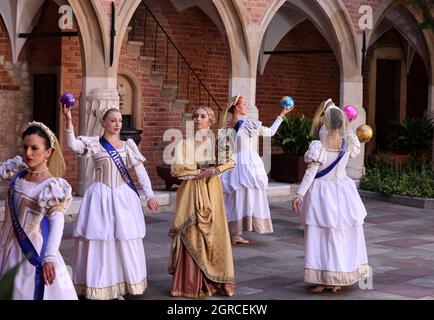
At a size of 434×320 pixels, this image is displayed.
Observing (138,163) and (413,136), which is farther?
(413,136)

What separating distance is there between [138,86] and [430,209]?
543 centimetres

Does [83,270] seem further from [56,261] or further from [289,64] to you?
[289,64]

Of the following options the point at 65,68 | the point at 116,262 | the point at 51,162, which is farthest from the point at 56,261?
the point at 65,68

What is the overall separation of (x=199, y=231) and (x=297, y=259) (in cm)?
224

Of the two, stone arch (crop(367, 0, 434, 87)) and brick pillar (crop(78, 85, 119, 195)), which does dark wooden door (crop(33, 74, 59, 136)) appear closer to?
brick pillar (crop(78, 85, 119, 195))

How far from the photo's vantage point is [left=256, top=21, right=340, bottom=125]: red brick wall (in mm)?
18078

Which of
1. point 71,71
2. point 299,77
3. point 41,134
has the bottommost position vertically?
point 41,134

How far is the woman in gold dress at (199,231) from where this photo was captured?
725 cm

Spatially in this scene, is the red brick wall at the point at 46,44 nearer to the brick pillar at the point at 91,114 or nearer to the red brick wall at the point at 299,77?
the brick pillar at the point at 91,114

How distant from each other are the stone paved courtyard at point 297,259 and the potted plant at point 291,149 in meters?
1.59

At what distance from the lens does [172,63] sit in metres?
16.1

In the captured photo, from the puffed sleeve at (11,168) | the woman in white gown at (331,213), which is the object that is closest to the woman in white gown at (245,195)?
the woman in white gown at (331,213)

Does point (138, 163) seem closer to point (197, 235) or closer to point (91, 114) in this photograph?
point (197, 235)

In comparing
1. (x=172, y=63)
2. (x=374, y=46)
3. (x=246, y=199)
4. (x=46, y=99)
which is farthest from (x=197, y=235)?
(x=374, y=46)
